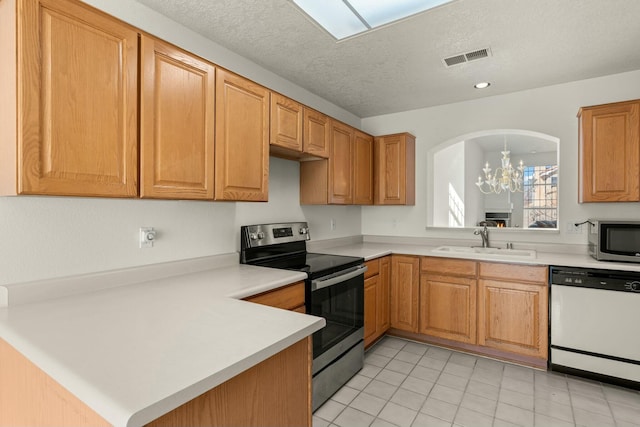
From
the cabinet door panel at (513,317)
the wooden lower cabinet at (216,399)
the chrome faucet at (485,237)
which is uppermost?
the chrome faucet at (485,237)

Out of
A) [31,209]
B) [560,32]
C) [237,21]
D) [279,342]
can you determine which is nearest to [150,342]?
[279,342]

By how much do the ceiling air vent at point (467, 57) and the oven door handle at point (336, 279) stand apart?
1.78 meters

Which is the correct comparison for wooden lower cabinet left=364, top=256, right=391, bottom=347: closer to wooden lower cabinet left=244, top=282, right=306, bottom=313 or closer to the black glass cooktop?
the black glass cooktop

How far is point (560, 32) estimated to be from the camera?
219 centimetres

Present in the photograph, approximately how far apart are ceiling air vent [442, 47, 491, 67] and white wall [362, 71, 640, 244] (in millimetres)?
1057

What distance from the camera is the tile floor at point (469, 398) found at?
204 centimetres

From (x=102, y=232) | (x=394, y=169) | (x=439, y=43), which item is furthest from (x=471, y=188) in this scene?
(x=102, y=232)

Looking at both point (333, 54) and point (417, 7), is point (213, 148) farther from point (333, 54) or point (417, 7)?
point (417, 7)

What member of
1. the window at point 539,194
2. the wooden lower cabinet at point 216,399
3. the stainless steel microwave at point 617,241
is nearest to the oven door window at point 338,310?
the wooden lower cabinet at point 216,399

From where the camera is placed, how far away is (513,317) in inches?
108

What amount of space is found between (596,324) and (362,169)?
233 centimetres

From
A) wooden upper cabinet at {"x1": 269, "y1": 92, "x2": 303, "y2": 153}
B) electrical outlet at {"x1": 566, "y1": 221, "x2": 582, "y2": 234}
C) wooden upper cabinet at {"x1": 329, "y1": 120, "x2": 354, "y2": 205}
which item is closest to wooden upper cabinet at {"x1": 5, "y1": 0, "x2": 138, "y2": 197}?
wooden upper cabinet at {"x1": 269, "y1": 92, "x2": 303, "y2": 153}

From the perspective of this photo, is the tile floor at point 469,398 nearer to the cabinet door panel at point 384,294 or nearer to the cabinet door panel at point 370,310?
the cabinet door panel at point 370,310

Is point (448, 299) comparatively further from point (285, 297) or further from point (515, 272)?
point (285, 297)
